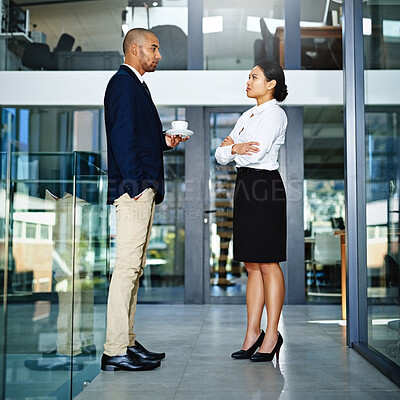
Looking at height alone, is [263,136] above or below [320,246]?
above

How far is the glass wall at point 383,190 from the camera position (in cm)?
239

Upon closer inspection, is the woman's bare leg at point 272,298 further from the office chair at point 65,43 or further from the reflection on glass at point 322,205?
the office chair at point 65,43

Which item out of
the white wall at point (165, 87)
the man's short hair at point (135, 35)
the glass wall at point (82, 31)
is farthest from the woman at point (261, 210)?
the glass wall at point (82, 31)

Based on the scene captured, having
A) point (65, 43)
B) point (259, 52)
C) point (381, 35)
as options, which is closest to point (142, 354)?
Answer: point (381, 35)

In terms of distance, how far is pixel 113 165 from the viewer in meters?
2.54

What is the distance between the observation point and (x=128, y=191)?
248cm

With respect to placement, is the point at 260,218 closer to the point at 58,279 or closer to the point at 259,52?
the point at 58,279

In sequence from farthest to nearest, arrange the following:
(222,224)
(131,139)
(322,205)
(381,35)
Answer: (322,205), (222,224), (381,35), (131,139)

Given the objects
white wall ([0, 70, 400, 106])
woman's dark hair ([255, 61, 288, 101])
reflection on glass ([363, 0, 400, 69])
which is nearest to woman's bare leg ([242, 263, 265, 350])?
woman's dark hair ([255, 61, 288, 101])

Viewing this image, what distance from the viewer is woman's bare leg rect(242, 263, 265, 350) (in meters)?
2.81

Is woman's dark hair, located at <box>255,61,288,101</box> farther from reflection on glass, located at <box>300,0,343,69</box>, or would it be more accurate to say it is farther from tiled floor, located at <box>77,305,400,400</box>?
reflection on glass, located at <box>300,0,343,69</box>

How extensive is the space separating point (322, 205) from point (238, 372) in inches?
157

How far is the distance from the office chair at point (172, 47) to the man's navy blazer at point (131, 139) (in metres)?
3.16

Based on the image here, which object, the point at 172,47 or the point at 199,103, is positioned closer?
the point at 199,103
